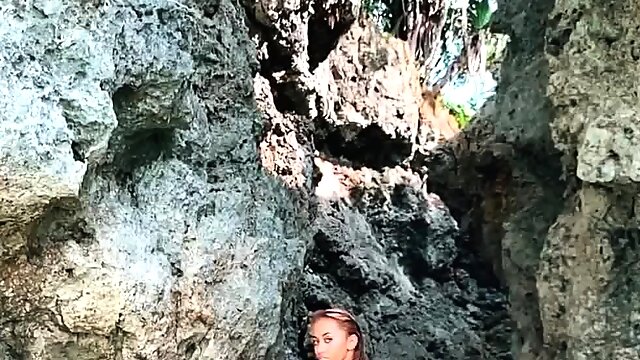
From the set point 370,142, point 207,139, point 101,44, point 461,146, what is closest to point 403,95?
point 370,142

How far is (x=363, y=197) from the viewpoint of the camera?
510 centimetres

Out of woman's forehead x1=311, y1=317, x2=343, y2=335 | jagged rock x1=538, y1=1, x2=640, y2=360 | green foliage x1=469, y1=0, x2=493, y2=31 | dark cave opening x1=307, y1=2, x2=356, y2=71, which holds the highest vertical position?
green foliage x1=469, y1=0, x2=493, y2=31

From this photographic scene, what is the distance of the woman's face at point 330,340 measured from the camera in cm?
246

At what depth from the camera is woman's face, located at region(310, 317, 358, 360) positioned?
246 centimetres

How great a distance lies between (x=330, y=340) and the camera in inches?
97.0

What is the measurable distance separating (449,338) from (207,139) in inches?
94.6

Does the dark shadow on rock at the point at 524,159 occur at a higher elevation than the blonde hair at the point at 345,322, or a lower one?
higher

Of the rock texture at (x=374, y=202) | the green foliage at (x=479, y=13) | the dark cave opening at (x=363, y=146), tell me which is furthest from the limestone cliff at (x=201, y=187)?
the green foliage at (x=479, y=13)

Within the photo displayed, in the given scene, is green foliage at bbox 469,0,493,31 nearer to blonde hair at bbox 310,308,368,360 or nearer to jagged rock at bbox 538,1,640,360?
jagged rock at bbox 538,1,640,360

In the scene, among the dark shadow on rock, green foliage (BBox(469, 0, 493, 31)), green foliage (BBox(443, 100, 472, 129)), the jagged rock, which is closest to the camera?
the jagged rock

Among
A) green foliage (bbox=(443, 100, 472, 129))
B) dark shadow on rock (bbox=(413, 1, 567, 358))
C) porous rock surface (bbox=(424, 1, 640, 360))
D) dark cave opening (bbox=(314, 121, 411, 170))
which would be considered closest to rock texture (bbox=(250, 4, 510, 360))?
dark cave opening (bbox=(314, 121, 411, 170))

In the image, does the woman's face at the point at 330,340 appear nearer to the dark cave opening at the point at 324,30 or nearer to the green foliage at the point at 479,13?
the dark cave opening at the point at 324,30

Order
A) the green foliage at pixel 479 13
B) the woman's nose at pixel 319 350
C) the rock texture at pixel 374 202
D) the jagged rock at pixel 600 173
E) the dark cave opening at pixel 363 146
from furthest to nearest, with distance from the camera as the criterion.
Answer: the green foliage at pixel 479 13, the dark cave opening at pixel 363 146, the rock texture at pixel 374 202, the woman's nose at pixel 319 350, the jagged rock at pixel 600 173

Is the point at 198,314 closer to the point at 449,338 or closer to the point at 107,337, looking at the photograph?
the point at 107,337
